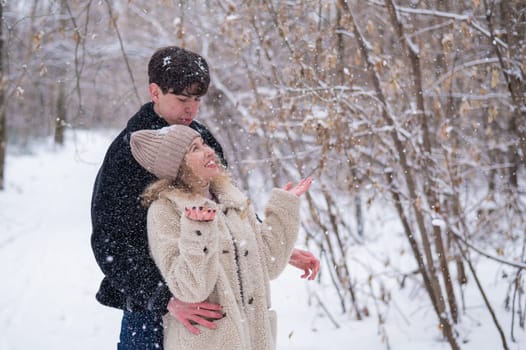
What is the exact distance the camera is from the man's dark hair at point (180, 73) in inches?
82.7

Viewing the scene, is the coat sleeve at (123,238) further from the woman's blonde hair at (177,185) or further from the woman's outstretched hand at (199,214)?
the woman's outstretched hand at (199,214)

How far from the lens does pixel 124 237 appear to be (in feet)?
6.51

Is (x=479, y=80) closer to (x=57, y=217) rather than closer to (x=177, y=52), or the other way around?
(x=177, y=52)

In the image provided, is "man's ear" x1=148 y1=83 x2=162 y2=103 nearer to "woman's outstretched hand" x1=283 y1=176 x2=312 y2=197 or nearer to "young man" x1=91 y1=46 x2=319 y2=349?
"young man" x1=91 y1=46 x2=319 y2=349

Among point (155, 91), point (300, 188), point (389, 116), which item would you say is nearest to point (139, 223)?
point (155, 91)

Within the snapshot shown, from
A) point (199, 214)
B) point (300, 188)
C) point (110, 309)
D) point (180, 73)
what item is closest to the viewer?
point (199, 214)

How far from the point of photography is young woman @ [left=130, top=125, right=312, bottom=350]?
1.75 metres

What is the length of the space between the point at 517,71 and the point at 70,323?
4862 millimetres

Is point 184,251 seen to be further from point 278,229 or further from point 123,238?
point 278,229

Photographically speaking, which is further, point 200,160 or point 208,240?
point 200,160

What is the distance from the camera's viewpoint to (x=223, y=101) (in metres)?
7.36

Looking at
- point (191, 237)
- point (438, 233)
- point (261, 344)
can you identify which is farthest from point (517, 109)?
point (191, 237)

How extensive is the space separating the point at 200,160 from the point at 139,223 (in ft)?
1.11

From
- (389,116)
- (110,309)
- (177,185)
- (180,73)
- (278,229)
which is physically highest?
(389,116)
